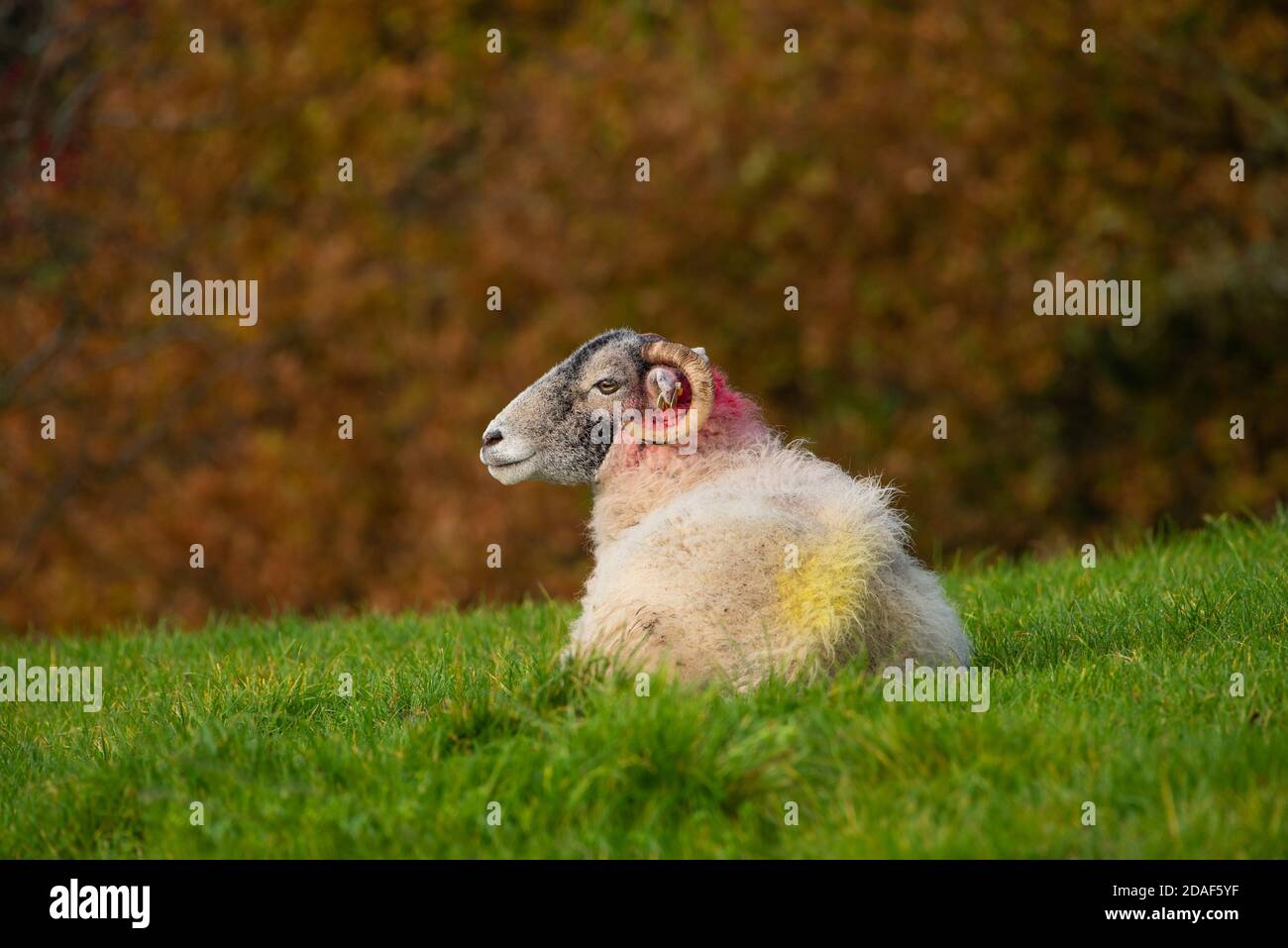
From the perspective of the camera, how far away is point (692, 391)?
18.9ft

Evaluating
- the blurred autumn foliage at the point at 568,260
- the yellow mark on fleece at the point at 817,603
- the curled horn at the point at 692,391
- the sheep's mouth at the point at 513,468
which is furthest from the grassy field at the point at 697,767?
the blurred autumn foliage at the point at 568,260

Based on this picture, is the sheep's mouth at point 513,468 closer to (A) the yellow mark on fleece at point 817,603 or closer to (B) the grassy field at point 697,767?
(B) the grassy field at point 697,767

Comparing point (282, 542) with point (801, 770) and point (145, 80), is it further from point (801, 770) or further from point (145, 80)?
point (801, 770)

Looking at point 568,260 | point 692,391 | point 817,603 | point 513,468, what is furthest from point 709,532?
point 568,260

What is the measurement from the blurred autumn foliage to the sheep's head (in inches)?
253

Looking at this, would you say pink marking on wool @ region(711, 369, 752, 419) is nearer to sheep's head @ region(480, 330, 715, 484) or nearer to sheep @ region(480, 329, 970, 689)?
sheep @ region(480, 329, 970, 689)

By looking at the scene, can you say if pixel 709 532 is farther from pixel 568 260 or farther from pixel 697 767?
pixel 568 260

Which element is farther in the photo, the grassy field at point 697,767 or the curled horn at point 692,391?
the curled horn at point 692,391

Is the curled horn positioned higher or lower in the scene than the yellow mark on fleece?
higher

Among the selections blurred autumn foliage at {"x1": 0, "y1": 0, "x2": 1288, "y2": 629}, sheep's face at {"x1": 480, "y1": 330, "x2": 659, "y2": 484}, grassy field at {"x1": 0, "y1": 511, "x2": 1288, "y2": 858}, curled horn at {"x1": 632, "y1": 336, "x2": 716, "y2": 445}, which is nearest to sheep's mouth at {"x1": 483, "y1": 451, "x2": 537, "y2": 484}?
sheep's face at {"x1": 480, "y1": 330, "x2": 659, "y2": 484}

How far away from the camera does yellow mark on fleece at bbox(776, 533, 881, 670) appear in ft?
16.2

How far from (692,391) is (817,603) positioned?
1.12m

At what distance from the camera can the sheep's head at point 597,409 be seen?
18.9 feet
